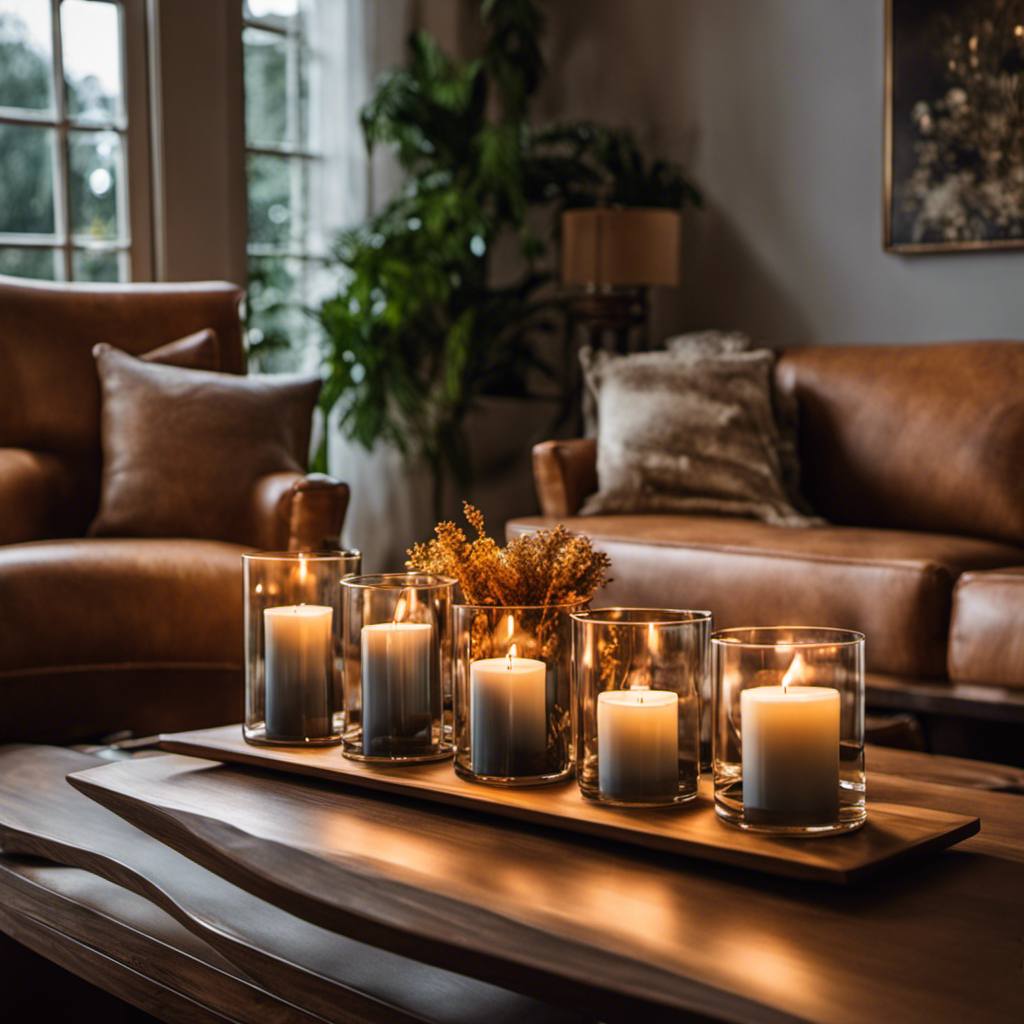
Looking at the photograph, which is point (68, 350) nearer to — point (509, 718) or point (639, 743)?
point (509, 718)

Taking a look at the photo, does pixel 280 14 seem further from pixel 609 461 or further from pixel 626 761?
pixel 626 761

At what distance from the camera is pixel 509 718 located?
40.8 inches

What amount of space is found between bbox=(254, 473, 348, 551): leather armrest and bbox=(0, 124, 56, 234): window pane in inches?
65.9

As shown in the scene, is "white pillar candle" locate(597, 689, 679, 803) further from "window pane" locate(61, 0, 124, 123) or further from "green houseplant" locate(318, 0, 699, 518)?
"window pane" locate(61, 0, 124, 123)

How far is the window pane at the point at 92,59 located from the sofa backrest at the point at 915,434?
211 cm

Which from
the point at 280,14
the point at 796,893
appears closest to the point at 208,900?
the point at 796,893

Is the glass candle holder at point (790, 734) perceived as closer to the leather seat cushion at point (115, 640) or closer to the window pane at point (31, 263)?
the leather seat cushion at point (115, 640)

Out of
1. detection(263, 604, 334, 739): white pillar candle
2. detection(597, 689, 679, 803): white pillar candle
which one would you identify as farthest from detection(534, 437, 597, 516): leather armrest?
detection(597, 689, 679, 803): white pillar candle

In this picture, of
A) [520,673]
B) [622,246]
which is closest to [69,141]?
[622,246]

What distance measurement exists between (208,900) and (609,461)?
7.21ft

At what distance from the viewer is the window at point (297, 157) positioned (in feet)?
13.2

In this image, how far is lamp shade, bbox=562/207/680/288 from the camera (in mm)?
3627

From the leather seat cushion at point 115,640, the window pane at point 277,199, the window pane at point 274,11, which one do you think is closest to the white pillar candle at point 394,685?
the leather seat cushion at point 115,640

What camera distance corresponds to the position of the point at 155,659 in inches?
84.7
